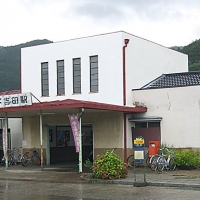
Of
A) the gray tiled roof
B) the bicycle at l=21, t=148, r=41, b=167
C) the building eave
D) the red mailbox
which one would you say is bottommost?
the bicycle at l=21, t=148, r=41, b=167

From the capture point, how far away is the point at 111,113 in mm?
22234

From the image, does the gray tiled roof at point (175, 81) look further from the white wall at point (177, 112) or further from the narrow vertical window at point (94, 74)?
the narrow vertical window at point (94, 74)

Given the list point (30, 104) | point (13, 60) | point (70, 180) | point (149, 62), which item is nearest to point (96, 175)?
point (70, 180)

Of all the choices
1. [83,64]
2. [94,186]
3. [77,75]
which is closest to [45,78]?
[77,75]

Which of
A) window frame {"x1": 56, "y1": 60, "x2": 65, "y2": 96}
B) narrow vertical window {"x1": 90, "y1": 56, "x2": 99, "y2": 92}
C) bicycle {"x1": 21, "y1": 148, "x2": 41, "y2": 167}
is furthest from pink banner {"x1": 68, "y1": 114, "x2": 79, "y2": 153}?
bicycle {"x1": 21, "y1": 148, "x2": 41, "y2": 167}

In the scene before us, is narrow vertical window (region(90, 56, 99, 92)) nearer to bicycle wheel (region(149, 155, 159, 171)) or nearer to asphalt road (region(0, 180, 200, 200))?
bicycle wheel (region(149, 155, 159, 171))

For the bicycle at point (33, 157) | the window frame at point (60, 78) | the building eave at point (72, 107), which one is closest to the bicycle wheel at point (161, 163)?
the building eave at point (72, 107)

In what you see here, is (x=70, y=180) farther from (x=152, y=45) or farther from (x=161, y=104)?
(x=152, y=45)

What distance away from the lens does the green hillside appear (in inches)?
2224

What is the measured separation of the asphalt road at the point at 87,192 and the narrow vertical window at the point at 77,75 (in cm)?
799

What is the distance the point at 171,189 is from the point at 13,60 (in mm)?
57526

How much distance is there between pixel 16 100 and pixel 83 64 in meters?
4.64

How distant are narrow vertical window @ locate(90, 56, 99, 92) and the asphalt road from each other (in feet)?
25.0

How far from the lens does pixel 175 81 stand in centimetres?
2311
